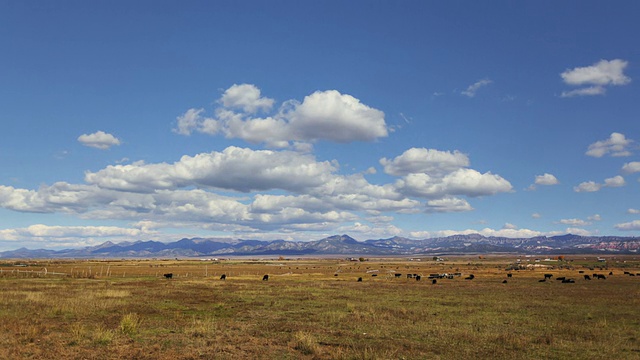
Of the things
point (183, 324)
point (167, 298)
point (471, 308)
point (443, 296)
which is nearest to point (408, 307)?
point (471, 308)

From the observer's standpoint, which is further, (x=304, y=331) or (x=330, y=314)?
(x=330, y=314)

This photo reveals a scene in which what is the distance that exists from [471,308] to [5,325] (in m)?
29.7

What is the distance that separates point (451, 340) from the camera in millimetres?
20828

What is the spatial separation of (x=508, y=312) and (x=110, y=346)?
84.4 ft

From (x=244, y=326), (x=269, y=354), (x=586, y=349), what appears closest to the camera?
(x=269, y=354)

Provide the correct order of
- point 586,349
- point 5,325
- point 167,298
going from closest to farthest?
point 586,349, point 5,325, point 167,298

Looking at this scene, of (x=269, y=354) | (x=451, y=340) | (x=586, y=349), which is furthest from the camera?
(x=451, y=340)

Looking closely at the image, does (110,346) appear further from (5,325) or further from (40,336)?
(5,325)

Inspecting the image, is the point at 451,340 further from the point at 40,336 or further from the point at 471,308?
the point at 40,336

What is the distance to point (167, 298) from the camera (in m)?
37.6

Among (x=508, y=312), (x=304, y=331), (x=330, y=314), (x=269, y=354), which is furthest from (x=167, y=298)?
(x=508, y=312)

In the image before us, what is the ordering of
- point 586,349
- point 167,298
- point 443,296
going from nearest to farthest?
point 586,349 → point 167,298 → point 443,296

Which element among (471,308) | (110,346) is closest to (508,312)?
(471,308)

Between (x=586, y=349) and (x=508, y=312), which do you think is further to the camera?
(x=508, y=312)
